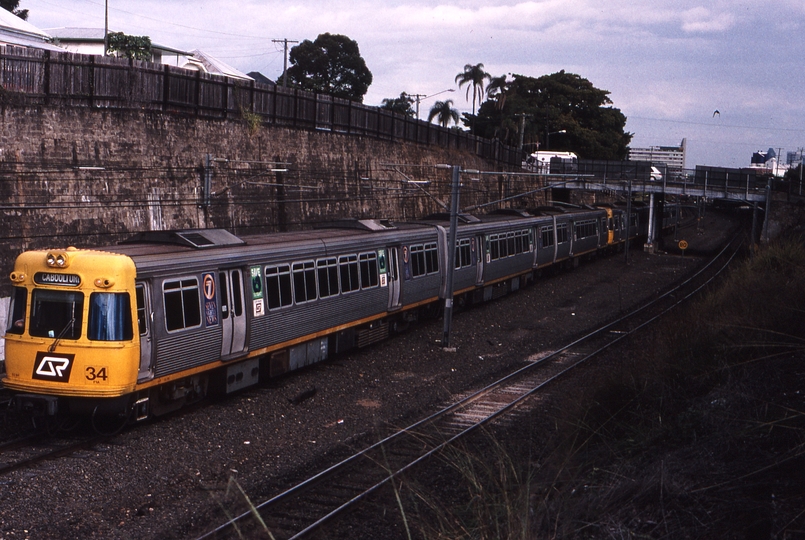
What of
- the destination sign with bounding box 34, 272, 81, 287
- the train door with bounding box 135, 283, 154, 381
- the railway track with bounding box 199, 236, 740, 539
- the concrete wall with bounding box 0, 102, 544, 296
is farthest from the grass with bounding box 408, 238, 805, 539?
the concrete wall with bounding box 0, 102, 544, 296

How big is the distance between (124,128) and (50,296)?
1080 centimetres

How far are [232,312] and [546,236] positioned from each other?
66.1ft

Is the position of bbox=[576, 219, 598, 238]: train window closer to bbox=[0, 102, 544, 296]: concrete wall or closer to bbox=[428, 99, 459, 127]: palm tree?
bbox=[0, 102, 544, 296]: concrete wall

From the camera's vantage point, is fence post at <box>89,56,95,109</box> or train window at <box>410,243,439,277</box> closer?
train window at <box>410,243,439,277</box>

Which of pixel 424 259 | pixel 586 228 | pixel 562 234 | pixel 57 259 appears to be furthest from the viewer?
pixel 586 228

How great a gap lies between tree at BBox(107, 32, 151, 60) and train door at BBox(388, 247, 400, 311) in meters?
31.9

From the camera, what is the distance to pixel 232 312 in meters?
13.1

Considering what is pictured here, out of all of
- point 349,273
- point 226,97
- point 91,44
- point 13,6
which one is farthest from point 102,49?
point 349,273

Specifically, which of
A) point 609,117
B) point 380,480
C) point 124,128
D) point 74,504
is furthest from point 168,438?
point 609,117

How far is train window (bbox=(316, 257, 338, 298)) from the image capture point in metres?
15.7

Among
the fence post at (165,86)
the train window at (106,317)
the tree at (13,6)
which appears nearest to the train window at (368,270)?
the train window at (106,317)

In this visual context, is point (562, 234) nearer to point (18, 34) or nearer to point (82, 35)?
point (18, 34)

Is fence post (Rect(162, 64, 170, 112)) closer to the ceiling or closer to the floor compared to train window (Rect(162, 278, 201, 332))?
closer to the ceiling

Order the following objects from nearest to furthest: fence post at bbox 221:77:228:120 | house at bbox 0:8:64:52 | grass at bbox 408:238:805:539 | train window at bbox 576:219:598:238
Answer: grass at bbox 408:238:805:539
fence post at bbox 221:77:228:120
house at bbox 0:8:64:52
train window at bbox 576:219:598:238
